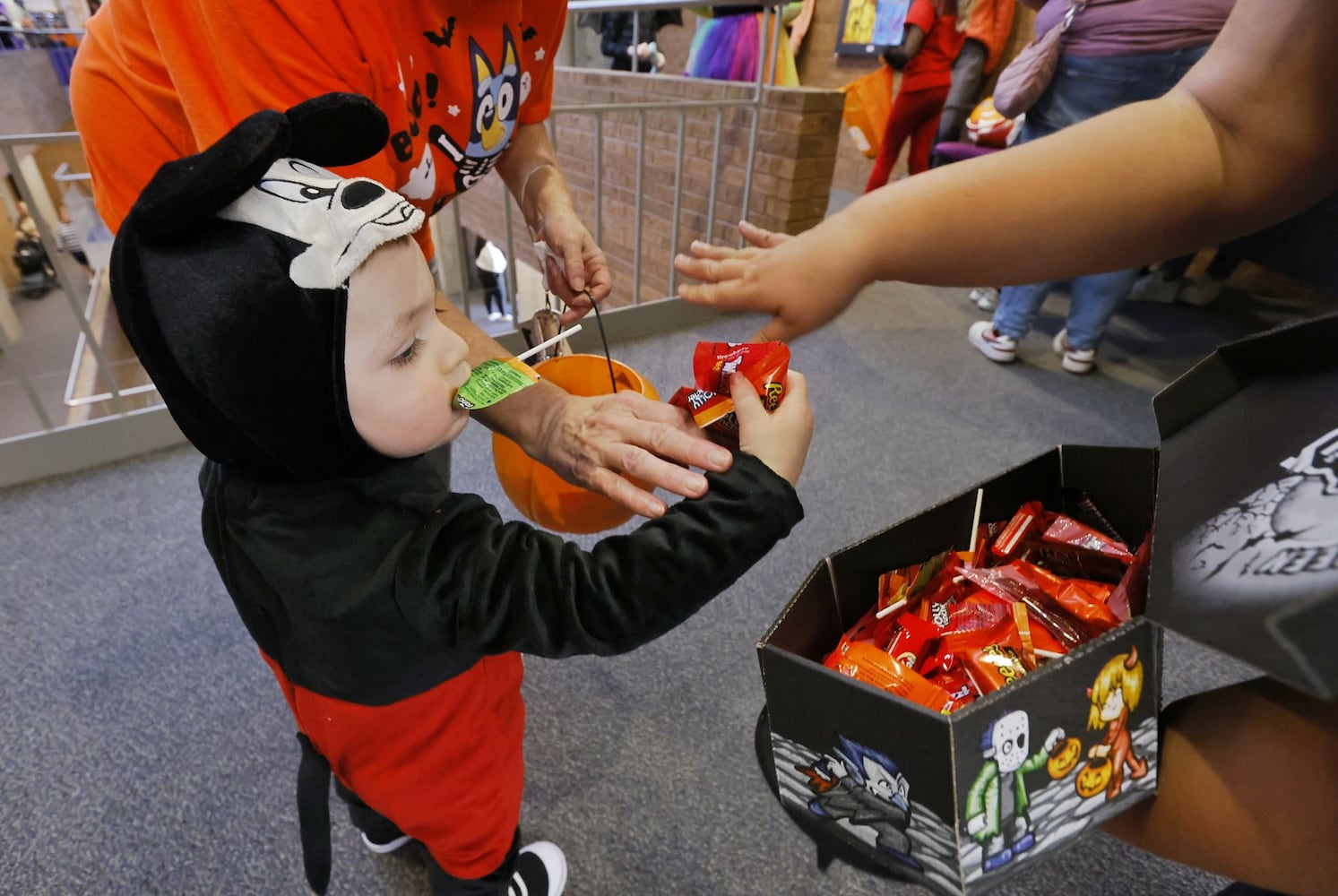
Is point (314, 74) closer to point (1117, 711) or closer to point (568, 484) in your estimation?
point (568, 484)

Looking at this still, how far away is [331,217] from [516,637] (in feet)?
1.06

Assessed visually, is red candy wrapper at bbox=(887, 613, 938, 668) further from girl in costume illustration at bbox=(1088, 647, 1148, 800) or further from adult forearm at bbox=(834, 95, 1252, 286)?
adult forearm at bbox=(834, 95, 1252, 286)

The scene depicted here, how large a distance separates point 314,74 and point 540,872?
90cm

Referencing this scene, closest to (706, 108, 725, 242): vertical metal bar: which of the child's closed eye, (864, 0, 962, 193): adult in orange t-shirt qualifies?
(864, 0, 962, 193): adult in orange t-shirt

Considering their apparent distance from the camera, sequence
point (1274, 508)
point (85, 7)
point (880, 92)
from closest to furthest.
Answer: point (1274, 508) → point (85, 7) → point (880, 92)

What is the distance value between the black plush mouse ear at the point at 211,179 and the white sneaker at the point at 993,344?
2192 millimetres

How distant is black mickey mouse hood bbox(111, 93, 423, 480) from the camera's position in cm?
45

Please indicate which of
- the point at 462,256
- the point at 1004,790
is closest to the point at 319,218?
the point at 1004,790

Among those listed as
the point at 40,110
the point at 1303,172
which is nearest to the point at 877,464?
the point at 1303,172

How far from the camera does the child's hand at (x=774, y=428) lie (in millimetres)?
554

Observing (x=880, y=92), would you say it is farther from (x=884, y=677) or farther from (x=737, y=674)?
(x=884, y=677)

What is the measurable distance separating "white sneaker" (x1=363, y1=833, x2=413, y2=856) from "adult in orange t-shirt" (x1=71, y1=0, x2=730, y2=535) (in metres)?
0.57

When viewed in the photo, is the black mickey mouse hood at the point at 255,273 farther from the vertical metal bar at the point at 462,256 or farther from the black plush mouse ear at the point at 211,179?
the vertical metal bar at the point at 462,256

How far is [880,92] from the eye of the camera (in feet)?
11.1
